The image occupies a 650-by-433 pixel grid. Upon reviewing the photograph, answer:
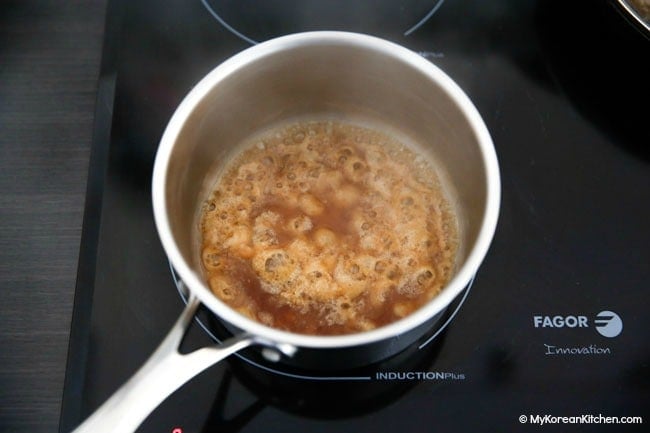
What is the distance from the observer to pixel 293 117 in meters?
0.71

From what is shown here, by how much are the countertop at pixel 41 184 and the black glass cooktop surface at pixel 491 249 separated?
0.17 ft

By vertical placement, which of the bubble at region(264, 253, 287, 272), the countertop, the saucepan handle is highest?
the saucepan handle

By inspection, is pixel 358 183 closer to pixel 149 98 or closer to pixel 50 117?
pixel 149 98

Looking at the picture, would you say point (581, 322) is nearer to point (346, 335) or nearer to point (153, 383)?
point (346, 335)

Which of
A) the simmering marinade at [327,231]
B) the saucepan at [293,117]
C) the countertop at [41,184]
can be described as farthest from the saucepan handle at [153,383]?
the countertop at [41,184]

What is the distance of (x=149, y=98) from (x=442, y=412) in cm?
44

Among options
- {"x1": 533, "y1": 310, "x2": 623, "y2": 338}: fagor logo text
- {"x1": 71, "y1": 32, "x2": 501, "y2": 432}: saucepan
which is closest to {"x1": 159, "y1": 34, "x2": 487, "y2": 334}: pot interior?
{"x1": 71, "y1": 32, "x2": 501, "y2": 432}: saucepan

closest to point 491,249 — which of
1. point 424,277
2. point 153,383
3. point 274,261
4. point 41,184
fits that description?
point 424,277

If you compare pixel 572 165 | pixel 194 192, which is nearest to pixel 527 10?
pixel 572 165

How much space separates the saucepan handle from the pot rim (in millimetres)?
27

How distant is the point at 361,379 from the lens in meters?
0.61

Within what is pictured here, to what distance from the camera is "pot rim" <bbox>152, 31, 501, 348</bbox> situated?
0.47 m

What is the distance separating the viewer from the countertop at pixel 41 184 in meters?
0.65

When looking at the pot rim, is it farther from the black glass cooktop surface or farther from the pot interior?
the black glass cooktop surface
